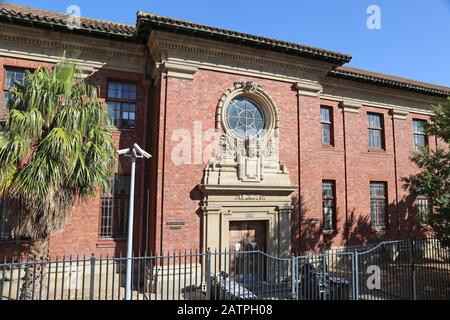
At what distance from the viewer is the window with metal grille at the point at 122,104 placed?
38.7ft

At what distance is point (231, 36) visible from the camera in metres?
11.2

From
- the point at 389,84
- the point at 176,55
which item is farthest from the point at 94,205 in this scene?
the point at 389,84

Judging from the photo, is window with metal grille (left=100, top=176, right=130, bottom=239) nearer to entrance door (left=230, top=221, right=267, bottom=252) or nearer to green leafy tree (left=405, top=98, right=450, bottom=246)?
→ entrance door (left=230, top=221, right=267, bottom=252)

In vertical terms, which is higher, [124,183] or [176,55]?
[176,55]

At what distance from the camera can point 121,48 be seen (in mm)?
11711

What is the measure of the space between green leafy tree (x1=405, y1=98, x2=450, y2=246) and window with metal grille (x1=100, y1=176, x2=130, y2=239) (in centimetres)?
1017

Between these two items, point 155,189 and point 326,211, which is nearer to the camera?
point 155,189

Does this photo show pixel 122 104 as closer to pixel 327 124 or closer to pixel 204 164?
pixel 204 164

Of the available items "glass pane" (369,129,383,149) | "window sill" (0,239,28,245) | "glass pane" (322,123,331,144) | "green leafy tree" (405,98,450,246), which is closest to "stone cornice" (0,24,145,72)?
"window sill" (0,239,28,245)

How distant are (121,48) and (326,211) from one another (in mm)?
10678
